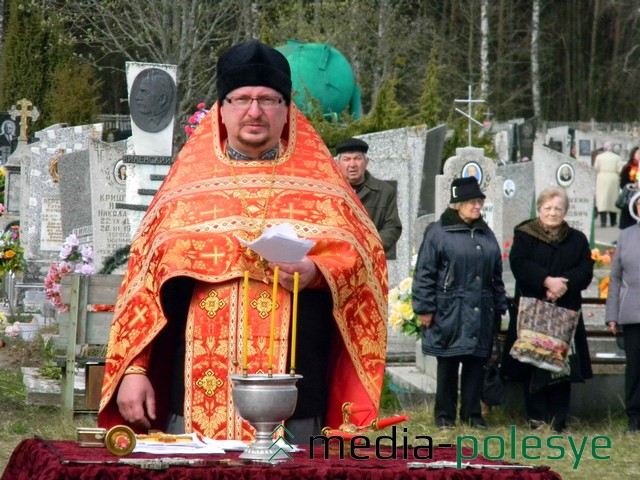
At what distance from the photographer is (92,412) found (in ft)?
30.8

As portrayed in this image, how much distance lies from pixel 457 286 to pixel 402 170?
5.39 m

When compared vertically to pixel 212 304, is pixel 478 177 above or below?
above

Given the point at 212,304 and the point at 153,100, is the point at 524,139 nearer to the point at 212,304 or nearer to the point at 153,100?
the point at 153,100

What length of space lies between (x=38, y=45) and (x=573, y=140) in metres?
15.5

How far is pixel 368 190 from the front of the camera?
34.5 feet

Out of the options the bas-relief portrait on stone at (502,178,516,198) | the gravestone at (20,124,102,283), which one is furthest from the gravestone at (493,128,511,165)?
the gravestone at (20,124,102,283)

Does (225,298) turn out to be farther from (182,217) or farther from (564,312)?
(564,312)

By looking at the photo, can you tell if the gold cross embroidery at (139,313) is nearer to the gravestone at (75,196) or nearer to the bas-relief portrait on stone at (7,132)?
the gravestone at (75,196)

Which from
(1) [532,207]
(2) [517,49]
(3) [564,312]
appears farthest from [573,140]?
(3) [564,312]

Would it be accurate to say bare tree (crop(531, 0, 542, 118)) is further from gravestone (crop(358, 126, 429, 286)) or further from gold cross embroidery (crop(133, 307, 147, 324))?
gold cross embroidery (crop(133, 307, 147, 324))

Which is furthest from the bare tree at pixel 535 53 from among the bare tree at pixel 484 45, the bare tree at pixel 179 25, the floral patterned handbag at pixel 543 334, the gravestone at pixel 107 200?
the floral patterned handbag at pixel 543 334

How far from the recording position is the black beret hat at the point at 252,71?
4.82 meters

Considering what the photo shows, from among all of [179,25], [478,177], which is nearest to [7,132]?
[179,25]

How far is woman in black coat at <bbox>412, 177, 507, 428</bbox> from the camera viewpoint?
9305 millimetres
